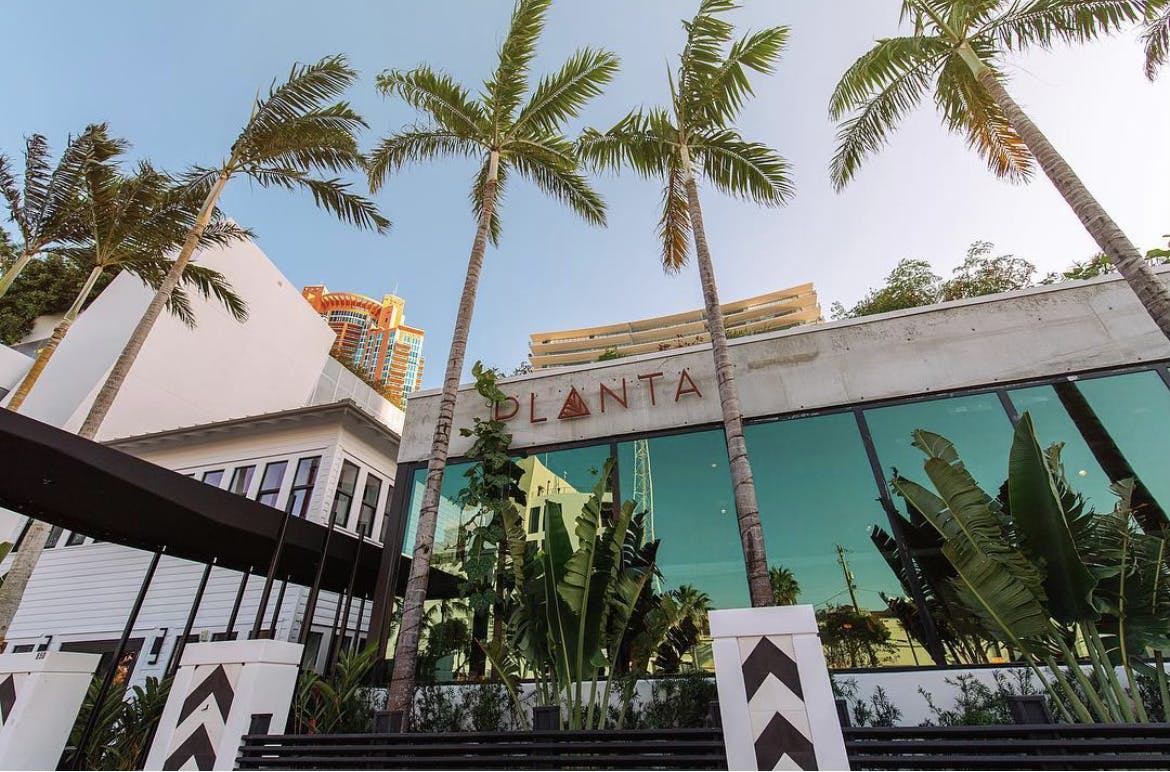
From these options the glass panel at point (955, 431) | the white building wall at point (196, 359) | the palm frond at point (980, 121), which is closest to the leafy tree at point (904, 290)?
the palm frond at point (980, 121)

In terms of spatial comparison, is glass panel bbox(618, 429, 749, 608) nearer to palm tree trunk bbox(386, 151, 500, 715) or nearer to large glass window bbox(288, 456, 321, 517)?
palm tree trunk bbox(386, 151, 500, 715)

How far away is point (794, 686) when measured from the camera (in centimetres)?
262

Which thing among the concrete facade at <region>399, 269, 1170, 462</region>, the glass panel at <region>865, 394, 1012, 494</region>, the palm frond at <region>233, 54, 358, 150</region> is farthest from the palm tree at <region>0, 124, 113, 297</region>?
the glass panel at <region>865, 394, 1012, 494</region>

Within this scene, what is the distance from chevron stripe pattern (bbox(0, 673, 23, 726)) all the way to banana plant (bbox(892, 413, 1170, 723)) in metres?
8.04

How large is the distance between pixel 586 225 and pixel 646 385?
441 centimetres

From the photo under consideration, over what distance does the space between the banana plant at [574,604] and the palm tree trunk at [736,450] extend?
1.14 m

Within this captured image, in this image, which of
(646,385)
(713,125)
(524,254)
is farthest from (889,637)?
(524,254)

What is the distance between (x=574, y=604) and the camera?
4891mm

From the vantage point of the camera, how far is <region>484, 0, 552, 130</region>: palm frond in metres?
9.47

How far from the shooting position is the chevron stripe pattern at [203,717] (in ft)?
11.3

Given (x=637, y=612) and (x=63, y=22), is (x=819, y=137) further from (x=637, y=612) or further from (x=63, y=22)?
(x=63, y=22)

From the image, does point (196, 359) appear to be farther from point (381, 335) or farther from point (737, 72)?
point (381, 335)

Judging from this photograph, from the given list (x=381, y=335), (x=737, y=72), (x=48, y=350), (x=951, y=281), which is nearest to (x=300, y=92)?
(x=48, y=350)

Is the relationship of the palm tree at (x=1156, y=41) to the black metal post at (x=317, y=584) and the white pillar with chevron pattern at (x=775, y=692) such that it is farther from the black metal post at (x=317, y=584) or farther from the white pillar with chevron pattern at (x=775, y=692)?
the black metal post at (x=317, y=584)
